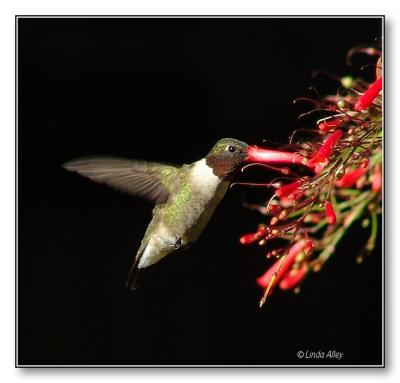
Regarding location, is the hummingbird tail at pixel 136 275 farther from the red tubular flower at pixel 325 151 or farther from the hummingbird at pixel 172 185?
the red tubular flower at pixel 325 151

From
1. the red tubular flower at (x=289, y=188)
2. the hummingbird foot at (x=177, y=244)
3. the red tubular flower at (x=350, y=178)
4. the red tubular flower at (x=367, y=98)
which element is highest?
the red tubular flower at (x=367, y=98)

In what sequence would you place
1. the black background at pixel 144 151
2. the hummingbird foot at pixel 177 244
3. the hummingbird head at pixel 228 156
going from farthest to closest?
1. the black background at pixel 144 151
2. the hummingbird foot at pixel 177 244
3. the hummingbird head at pixel 228 156

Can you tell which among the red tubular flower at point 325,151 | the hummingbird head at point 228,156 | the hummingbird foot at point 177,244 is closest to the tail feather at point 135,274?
the hummingbird foot at point 177,244

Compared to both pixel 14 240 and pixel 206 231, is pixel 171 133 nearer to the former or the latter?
pixel 206 231

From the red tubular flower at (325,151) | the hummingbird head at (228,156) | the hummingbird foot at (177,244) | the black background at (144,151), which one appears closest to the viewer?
the red tubular flower at (325,151)

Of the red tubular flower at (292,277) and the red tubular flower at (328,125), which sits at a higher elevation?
the red tubular flower at (328,125)

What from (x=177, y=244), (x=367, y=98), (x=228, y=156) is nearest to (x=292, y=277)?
(x=177, y=244)

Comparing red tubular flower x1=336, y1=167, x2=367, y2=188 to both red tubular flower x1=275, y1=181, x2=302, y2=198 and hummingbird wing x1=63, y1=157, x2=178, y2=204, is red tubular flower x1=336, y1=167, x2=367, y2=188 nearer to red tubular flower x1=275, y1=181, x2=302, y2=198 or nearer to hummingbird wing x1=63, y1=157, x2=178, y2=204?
red tubular flower x1=275, y1=181, x2=302, y2=198

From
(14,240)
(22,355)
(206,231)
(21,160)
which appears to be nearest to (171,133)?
(206,231)

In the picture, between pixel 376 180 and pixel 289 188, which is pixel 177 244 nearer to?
pixel 289 188
